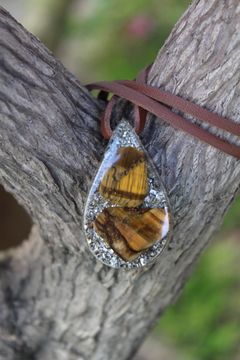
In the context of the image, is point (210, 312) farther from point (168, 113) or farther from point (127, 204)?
point (168, 113)

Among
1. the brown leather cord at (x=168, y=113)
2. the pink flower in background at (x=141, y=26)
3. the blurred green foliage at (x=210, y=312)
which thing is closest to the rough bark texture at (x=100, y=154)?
the brown leather cord at (x=168, y=113)

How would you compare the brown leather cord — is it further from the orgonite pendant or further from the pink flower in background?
the pink flower in background

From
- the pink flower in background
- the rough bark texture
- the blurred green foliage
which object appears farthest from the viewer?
the pink flower in background

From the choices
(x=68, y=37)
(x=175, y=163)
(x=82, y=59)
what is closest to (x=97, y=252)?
(x=175, y=163)

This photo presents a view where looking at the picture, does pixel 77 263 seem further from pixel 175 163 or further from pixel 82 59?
pixel 82 59

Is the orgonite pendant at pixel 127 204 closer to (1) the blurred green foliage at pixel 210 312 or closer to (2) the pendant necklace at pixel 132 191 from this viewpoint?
(2) the pendant necklace at pixel 132 191

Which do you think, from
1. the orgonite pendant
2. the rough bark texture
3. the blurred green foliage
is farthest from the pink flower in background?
the orgonite pendant
